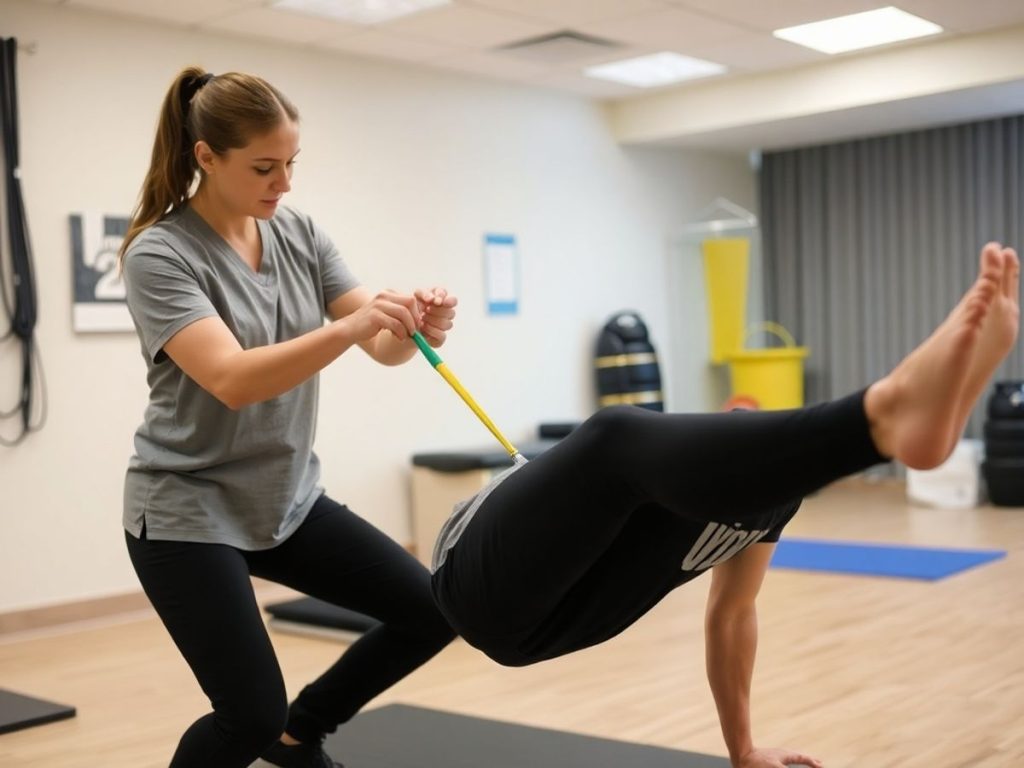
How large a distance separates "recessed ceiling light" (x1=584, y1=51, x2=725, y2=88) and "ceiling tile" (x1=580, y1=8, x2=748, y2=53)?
262 mm

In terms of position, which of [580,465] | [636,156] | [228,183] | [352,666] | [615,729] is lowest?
[615,729]

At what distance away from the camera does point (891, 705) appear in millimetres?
3094

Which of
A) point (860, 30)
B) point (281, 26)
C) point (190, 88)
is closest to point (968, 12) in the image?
point (860, 30)

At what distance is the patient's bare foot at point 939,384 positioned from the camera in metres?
1.44

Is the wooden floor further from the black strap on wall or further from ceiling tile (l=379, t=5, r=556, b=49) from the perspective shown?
ceiling tile (l=379, t=5, r=556, b=49)

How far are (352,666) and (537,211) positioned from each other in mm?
4503

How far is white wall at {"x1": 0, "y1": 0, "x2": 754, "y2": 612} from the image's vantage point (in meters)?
4.55

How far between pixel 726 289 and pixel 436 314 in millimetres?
5481

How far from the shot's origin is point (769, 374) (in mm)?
7137

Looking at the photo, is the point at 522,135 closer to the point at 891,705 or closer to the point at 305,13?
the point at 305,13

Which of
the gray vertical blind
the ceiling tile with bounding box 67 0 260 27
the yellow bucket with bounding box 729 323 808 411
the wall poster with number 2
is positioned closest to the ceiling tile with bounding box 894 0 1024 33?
the gray vertical blind

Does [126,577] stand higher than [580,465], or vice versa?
[580,465]

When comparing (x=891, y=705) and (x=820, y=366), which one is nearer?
(x=891, y=705)

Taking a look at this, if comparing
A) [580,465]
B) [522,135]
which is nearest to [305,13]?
[522,135]
